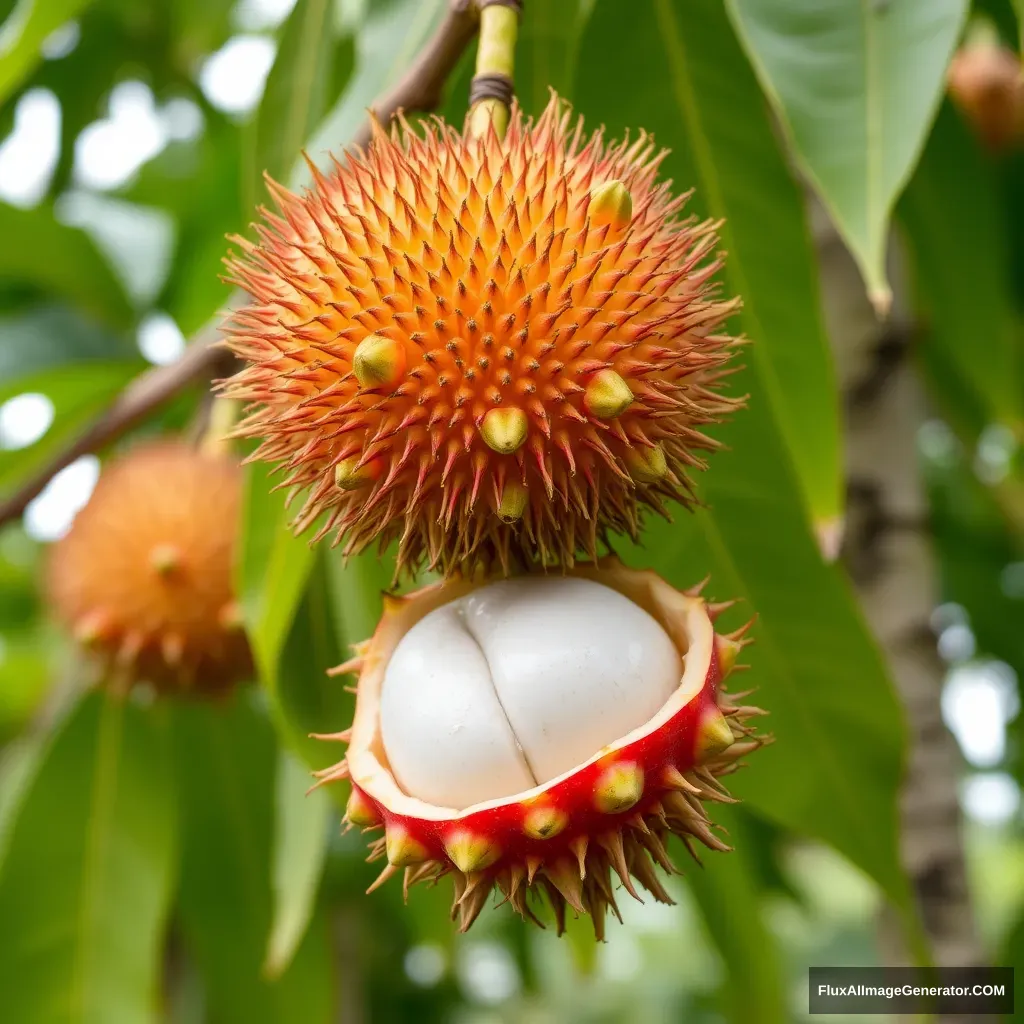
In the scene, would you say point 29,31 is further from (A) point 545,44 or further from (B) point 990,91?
(B) point 990,91

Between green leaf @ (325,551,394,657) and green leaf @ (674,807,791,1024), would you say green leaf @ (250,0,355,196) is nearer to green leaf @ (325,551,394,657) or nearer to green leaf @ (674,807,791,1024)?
green leaf @ (325,551,394,657)

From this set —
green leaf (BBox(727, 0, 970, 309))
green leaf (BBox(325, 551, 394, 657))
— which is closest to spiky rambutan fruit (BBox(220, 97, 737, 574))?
green leaf (BBox(727, 0, 970, 309))

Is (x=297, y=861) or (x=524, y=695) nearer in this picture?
(x=524, y=695)

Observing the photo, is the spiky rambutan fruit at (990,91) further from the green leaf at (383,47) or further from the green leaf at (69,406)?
the green leaf at (69,406)

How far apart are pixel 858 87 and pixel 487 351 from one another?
471 mm

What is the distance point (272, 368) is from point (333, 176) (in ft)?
0.56

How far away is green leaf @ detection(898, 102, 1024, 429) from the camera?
1.64 meters

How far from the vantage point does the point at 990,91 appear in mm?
1968

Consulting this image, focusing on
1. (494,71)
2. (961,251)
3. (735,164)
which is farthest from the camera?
(961,251)

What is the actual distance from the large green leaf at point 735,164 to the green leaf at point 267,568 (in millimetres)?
490

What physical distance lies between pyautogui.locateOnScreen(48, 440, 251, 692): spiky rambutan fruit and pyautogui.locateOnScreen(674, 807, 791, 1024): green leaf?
0.65 m

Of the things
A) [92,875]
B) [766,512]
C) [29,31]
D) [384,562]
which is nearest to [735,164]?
[766,512]

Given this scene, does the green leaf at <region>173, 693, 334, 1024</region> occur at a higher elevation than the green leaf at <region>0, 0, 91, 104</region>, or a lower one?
lower

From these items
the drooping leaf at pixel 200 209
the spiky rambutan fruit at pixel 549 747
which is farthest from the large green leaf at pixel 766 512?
the drooping leaf at pixel 200 209
